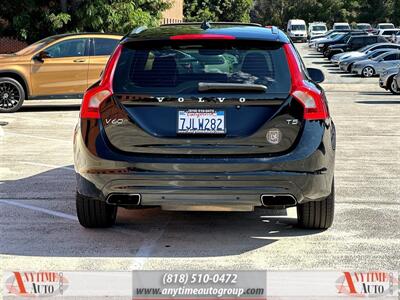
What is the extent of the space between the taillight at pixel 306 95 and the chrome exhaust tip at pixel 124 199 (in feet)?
4.86

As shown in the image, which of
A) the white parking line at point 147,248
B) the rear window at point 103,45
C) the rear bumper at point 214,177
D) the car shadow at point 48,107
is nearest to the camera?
the white parking line at point 147,248

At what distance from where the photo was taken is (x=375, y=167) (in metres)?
10.1

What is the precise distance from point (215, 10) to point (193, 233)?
76037 mm

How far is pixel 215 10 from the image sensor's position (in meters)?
81.0

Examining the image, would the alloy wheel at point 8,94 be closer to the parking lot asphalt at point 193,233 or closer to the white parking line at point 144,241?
the parking lot asphalt at point 193,233

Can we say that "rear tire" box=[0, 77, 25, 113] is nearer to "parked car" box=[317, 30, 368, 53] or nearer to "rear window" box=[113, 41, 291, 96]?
"rear window" box=[113, 41, 291, 96]

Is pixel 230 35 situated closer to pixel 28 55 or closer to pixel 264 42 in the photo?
pixel 264 42

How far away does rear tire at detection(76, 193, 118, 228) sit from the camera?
6508mm

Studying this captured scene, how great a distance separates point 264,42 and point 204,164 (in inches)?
46.0

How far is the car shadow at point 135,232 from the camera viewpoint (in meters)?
6.07

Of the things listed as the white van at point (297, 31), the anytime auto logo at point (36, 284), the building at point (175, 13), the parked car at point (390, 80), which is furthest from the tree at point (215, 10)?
the anytime auto logo at point (36, 284)

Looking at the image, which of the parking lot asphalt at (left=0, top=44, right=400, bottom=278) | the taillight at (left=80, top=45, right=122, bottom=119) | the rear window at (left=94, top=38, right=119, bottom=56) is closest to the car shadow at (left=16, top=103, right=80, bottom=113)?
the rear window at (left=94, top=38, right=119, bottom=56)

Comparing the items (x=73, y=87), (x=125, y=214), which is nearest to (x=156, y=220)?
(x=125, y=214)

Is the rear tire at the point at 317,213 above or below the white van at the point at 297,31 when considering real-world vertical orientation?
above
